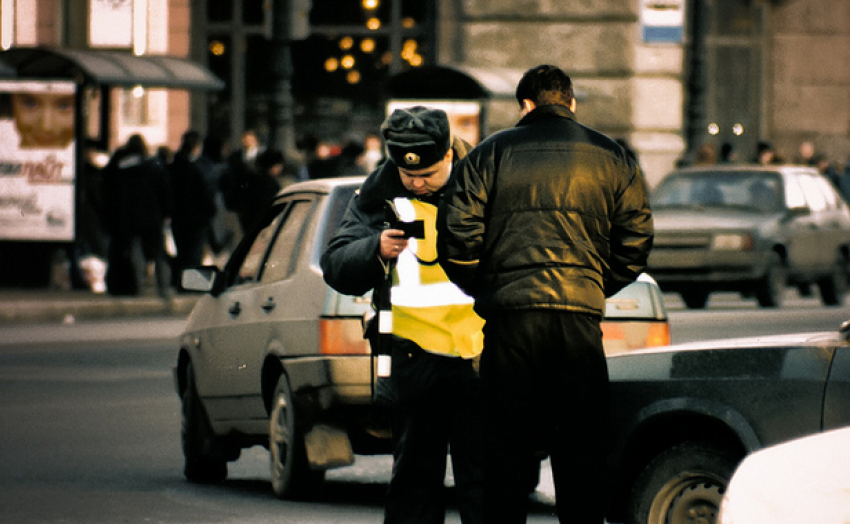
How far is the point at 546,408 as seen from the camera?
18.7ft

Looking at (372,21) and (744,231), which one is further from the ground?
(372,21)

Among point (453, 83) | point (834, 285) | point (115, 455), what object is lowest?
point (834, 285)

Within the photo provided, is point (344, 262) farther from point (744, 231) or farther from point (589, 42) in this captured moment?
point (589, 42)

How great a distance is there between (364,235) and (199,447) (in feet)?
11.3

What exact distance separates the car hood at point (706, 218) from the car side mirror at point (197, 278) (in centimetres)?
1050

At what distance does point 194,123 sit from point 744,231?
973 cm

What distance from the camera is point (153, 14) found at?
25750 millimetres

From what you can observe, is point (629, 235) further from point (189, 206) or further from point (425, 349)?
point (189, 206)

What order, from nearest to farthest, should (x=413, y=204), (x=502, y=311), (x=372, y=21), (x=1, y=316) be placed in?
(x=502, y=311) < (x=413, y=204) < (x=1, y=316) < (x=372, y=21)

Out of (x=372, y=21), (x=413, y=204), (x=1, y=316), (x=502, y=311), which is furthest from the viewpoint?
(x=372, y=21)

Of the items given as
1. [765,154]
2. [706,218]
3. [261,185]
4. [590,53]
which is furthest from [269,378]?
[765,154]

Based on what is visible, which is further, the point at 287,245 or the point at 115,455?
the point at 115,455

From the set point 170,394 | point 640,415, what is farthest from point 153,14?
point 640,415

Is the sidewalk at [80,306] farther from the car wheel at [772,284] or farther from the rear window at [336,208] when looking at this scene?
the rear window at [336,208]
